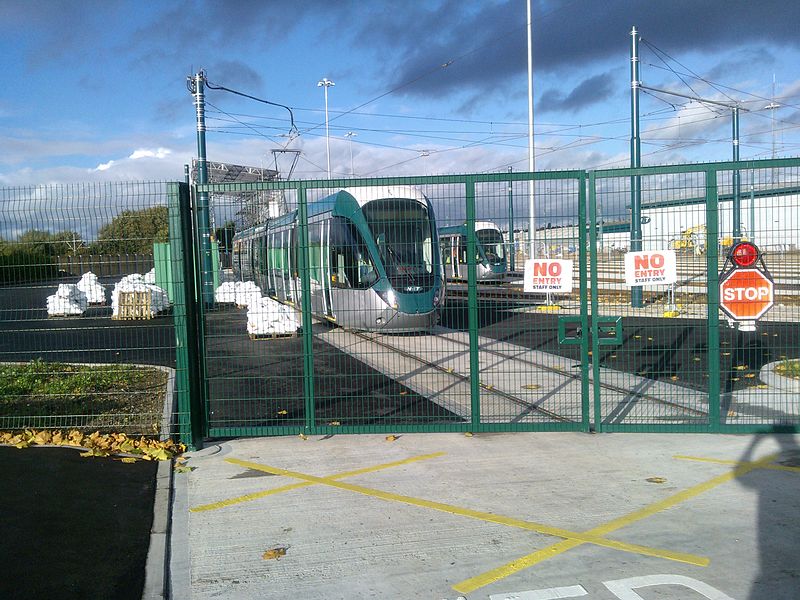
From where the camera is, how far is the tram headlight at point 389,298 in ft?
28.2

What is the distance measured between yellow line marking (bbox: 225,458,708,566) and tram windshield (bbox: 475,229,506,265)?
9.37 feet

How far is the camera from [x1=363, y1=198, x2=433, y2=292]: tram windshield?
8281 mm

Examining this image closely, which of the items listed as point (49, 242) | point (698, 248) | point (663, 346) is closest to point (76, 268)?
point (49, 242)

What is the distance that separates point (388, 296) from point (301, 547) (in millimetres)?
4075

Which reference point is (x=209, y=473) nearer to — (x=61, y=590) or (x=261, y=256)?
(x=61, y=590)

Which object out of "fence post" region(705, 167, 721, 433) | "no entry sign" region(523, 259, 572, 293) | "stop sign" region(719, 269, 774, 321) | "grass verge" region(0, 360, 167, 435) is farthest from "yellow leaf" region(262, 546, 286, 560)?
"stop sign" region(719, 269, 774, 321)

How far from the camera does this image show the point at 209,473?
22.0 feet

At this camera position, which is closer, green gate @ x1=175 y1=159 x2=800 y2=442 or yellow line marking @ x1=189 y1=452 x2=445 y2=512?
yellow line marking @ x1=189 y1=452 x2=445 y2=512

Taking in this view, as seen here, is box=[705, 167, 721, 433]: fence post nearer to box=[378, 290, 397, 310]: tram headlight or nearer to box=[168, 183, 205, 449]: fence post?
box=[378, 290, 397, 310]: tram headlight

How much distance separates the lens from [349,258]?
8.89m

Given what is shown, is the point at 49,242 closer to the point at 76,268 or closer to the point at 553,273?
the point at 76,268

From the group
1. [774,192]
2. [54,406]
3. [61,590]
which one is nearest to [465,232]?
[774,192]

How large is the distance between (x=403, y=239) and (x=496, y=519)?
399 cm

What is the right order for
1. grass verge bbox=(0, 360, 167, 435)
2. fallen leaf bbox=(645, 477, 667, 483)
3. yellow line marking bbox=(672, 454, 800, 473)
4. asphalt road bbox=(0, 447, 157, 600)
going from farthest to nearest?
1. grass verge bbox=(0, 360, 167, 435)
2. yellow line marking bbox=(672, 454, 800, 473)
3. fallen leaf bbox=(645, 477, 667, 483)
4. asphalt road bbox=(0, 447, 157, 600)
